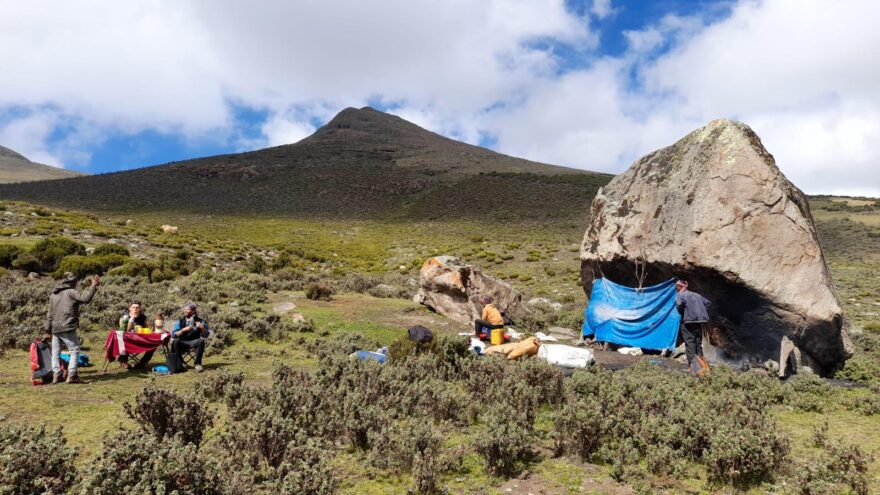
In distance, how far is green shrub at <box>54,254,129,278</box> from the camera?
21.1 meters

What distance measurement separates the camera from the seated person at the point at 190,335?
1073cm

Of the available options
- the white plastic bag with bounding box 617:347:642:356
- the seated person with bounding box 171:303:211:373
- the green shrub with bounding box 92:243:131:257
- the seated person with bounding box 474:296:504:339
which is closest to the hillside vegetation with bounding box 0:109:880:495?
the green shrub with bounding box 92:243:131:257

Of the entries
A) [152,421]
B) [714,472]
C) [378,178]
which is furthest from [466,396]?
[378,178]

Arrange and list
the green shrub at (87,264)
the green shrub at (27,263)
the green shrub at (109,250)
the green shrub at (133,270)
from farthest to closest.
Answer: the green shrub at (109,250) < the green shrub at (133,270) < the green shrub at (87,264) < the green shrub at (27,263)

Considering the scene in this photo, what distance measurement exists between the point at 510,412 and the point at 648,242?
10367 millimetres

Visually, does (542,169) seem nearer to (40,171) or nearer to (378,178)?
(378,178)

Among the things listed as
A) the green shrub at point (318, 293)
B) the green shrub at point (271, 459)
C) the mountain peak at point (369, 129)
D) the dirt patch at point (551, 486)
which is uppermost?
the mountain peak at point (369, 129)

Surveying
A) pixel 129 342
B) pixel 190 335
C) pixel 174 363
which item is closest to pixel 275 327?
pixel 190 335

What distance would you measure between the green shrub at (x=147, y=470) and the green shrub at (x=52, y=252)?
22.5m

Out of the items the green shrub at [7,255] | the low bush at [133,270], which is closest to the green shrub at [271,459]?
the low bush at [133,270]

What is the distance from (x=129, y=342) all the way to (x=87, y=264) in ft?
47.1

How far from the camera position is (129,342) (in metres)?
10.6

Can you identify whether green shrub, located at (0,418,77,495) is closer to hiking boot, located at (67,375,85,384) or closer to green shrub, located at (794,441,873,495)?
hiking boot, located at (67,375,85,384)

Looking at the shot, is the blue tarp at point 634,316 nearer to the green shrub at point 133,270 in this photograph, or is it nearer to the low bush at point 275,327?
the low bush at point 275,327
